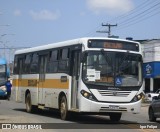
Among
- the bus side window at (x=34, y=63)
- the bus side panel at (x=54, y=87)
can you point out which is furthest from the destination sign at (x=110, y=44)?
the bus side window at (x=34, y=63)

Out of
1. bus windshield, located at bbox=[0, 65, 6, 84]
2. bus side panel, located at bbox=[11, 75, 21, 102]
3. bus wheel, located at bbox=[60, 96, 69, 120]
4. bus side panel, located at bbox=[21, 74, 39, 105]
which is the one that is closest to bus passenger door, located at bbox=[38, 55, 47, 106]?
bus side panel, located at bbox=[21, 74, 39, 105]

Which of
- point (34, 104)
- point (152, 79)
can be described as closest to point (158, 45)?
point (152, 79)

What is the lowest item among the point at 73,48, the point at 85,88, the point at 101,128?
the point at 101,128

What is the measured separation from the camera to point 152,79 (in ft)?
199

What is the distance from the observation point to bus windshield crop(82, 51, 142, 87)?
19312 millimetres

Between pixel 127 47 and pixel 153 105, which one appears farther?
pixel 153 105

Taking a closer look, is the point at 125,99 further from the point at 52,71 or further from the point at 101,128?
the point at 52,71

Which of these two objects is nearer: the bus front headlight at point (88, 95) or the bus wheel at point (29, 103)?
the bus front headlight at point (88, 95)

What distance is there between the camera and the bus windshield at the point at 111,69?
63.4ft

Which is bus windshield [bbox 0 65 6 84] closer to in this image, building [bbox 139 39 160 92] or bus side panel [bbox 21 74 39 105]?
bus side panel [bbox 21 74 39 105]

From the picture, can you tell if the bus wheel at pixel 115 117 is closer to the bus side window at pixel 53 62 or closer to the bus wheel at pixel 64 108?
the bus wheel at pixel 64 108

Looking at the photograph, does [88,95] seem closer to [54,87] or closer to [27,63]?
[54,87]

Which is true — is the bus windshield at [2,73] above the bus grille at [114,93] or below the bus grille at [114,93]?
above

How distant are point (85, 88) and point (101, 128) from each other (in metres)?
2.01
